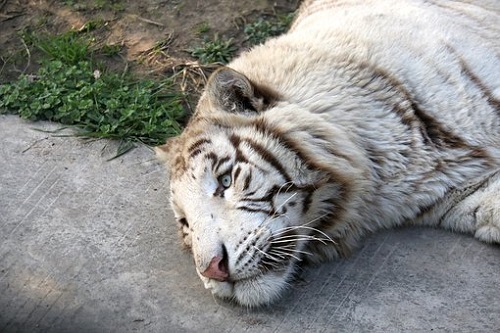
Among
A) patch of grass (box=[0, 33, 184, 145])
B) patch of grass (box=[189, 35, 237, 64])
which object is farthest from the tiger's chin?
patch of grass (box=[189, 35, 237, 64])

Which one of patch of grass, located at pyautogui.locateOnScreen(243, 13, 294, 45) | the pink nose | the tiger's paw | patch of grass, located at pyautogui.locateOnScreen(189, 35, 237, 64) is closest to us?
the pink nose

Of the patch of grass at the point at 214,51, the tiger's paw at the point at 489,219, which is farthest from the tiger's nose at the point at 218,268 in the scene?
the patch of grass at the point at 214,51

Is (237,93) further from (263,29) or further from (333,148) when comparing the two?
(263,29)

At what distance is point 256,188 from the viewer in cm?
296

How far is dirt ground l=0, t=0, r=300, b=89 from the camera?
Result: 4.54 meters

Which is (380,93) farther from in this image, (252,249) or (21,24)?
(21,24)

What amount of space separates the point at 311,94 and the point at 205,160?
0.47 m

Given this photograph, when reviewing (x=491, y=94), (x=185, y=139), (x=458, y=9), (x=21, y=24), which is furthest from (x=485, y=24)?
(x=21, y=24)

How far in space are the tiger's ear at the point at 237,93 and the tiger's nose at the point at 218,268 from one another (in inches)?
22.7

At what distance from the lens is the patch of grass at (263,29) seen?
15.1ft

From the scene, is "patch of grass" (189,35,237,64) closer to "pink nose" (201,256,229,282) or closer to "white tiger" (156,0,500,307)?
"white tiger" (156,0,500,307)

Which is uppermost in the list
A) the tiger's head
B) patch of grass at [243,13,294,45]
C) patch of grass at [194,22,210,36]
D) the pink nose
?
the tiger's head

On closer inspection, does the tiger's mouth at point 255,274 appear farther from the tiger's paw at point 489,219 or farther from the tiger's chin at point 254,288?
the tiger's paw at point 489,219

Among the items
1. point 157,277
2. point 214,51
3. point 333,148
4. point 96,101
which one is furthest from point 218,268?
point 214,51
